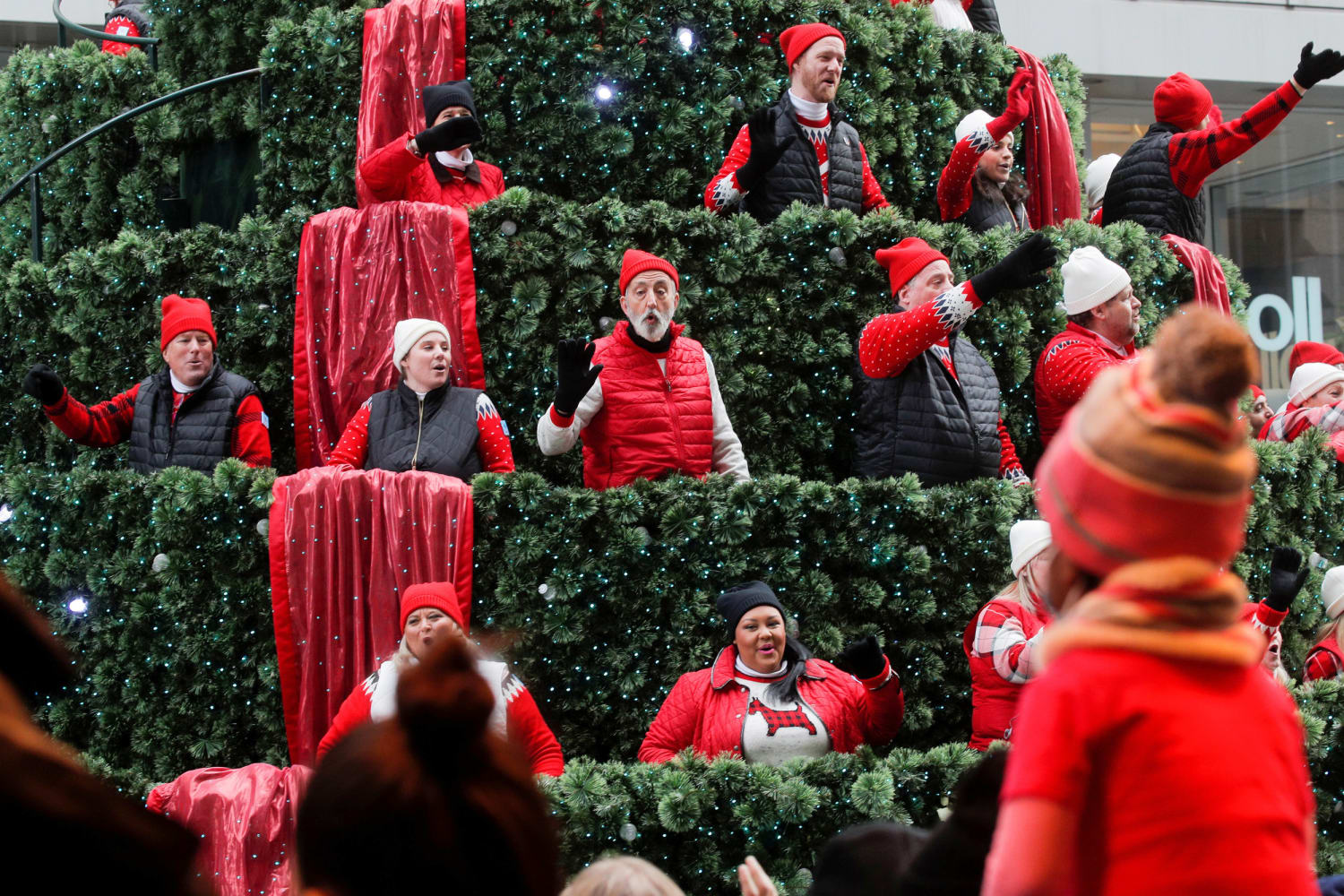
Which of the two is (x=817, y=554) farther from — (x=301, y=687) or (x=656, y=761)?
(x=301, y=687)

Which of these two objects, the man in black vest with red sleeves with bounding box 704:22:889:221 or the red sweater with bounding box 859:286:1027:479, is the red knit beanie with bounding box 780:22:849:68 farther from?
the red sweater with bounding box 859:286:1027:479

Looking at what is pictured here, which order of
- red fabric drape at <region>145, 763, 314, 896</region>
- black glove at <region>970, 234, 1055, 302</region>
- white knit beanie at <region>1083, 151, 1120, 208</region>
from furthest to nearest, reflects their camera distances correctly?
white knit beanie at <region>1083, 151, 1120, 208</region> → black glove at <region>970, 234, 1055, 302</region> → red fabric drape at <region>145, 763, 314, 896</region>

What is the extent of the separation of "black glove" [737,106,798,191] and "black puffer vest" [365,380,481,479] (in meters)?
1.81

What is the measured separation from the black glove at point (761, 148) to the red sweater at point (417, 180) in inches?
56.6

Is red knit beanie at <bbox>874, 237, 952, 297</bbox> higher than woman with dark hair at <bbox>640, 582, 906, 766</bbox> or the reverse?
higher

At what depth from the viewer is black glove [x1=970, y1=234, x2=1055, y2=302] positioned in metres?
5.90

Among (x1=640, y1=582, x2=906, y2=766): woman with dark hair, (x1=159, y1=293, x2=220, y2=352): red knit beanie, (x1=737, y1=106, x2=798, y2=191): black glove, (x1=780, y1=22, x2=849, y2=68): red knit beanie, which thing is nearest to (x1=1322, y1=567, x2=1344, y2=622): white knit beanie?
(x1=640, y1=582, x2=906, y2=766): woman with dark hair

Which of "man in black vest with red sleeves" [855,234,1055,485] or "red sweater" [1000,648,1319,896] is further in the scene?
"man in black vest with red sleeves" [855,234,1055,485]

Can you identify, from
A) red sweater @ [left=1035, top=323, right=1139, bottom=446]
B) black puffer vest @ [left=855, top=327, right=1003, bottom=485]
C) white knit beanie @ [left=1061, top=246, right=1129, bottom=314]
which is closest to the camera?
black puffer vest @ [left=855, top=327, right=1003, bottom=485]

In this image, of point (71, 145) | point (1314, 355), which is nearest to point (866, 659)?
point (71, 145)

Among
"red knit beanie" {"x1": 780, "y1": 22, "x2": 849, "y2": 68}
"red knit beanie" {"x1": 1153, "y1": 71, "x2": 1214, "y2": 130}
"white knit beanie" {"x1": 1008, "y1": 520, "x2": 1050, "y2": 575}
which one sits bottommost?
"white knit beanie" {"x1": 1008, "y1": 520, "x2": 1050, "y2": 575}

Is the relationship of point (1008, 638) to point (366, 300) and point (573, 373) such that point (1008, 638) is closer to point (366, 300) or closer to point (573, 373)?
point (573, 373)

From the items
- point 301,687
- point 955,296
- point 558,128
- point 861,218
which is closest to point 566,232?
point 558,128

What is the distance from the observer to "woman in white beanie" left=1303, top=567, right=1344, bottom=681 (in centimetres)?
658
